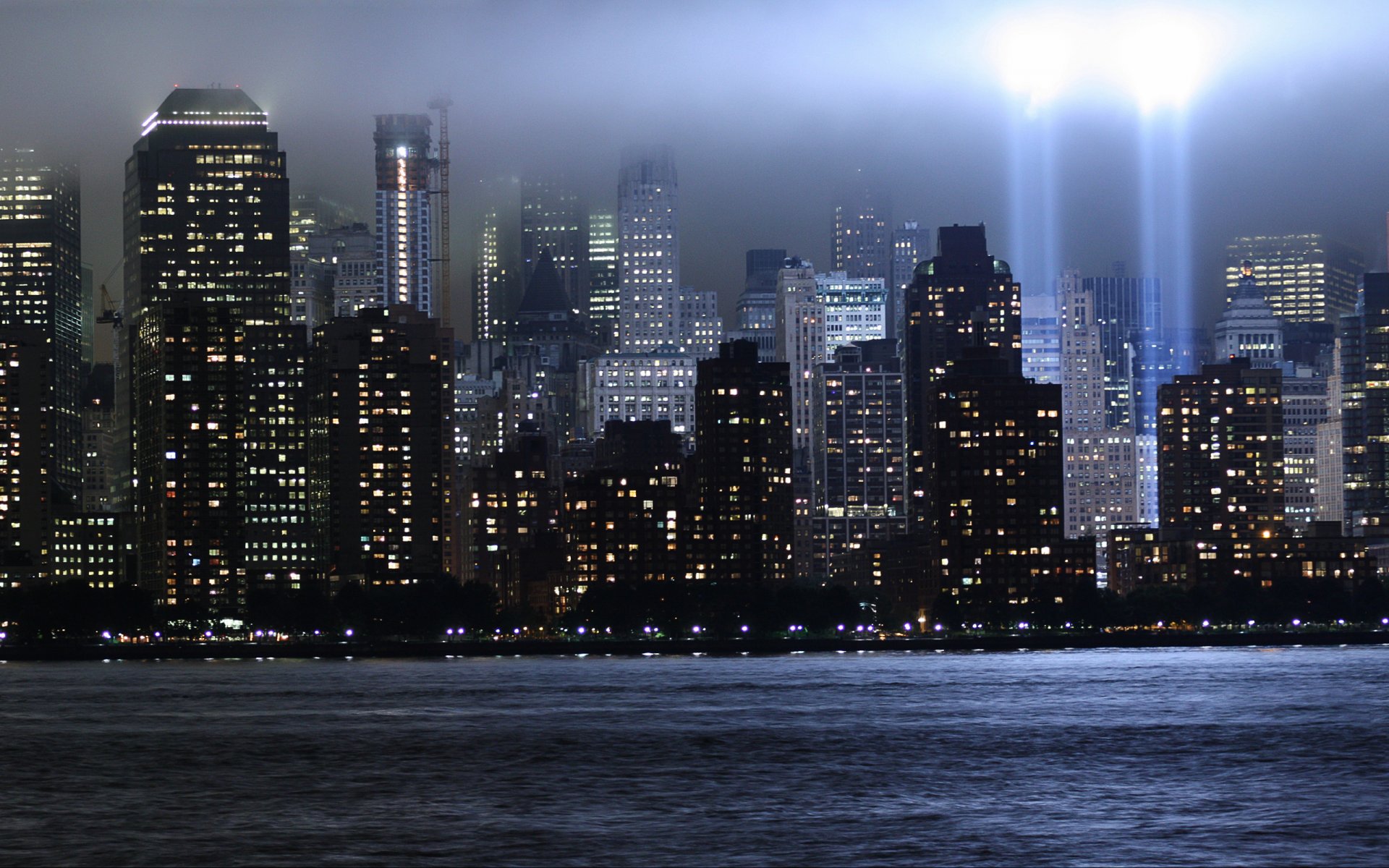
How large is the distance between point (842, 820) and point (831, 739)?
43516 millimetres

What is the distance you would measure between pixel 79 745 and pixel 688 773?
41.2m

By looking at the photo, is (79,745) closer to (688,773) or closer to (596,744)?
(596,744)

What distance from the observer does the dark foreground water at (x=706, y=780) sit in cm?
7975

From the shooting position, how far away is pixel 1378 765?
110625 mm

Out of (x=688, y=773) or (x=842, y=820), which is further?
(x=688, y=773)

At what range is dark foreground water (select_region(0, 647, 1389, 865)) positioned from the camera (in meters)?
79.8

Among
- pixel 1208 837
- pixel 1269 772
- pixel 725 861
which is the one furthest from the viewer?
pixel 1269 772

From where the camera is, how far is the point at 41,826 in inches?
3440

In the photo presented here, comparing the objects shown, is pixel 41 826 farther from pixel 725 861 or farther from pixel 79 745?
pixel 79 745

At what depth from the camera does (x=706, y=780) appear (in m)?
106

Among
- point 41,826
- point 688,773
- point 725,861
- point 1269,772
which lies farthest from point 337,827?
point 1269,772

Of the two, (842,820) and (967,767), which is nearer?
(842,820)

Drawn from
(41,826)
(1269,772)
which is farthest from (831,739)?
(41,826)

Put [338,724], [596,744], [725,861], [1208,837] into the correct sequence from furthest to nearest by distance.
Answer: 1. [338,724]
2. [596,744]
3. [1208,837]
4. [725,861]
